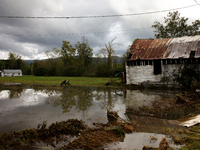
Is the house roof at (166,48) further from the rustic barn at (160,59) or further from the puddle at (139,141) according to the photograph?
the puddle at (139,141)

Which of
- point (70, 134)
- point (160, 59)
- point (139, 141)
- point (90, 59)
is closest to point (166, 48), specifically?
point (160, 59)

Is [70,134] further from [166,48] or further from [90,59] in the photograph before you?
[90,59]

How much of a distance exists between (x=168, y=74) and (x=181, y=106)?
32.7 ft

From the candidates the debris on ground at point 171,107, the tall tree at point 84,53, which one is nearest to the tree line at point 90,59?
the tall tree at point 84,53

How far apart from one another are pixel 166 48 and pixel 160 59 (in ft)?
7.89

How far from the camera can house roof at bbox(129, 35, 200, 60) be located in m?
18.8

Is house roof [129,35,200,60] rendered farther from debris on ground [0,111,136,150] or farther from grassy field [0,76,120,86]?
debris on ground [0,111,136,150]

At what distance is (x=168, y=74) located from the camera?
19.0m

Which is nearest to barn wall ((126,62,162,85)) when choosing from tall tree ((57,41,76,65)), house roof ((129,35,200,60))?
house roof ((129,35,200,60))

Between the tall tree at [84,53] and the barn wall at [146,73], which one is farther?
the tall tree at [84,53]

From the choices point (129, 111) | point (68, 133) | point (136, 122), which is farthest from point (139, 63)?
point (68, 133)

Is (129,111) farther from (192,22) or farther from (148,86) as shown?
(192,22)

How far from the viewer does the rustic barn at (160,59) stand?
18.4 metres

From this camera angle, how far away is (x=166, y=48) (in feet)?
67.4
